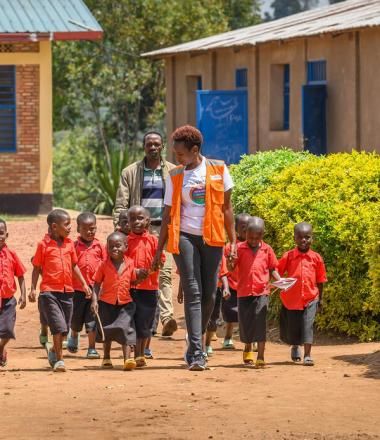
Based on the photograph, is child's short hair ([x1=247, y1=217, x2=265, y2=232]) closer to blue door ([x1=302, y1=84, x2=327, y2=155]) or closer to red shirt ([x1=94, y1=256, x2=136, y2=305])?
red shirt ([x1=94, y1=256, x2=136, y2=305])

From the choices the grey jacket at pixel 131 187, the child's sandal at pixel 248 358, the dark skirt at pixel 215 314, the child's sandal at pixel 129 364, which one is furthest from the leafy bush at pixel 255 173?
the child's sandal at pixel 129 364

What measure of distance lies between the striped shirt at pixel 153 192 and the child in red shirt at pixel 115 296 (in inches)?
50.5

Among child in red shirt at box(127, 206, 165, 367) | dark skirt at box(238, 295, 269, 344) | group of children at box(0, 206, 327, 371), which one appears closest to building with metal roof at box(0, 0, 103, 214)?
group of children at box(0, 206, 327, 371)

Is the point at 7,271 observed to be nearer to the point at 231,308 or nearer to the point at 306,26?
the point at 231,308

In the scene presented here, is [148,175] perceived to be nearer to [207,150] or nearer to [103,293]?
[103,293]

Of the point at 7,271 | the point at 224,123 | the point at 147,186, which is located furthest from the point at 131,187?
the point at 224,123

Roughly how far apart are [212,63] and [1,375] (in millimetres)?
17890

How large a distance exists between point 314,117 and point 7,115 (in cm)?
655

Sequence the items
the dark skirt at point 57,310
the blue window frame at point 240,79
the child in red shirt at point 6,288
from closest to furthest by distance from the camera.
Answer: the dark skirt at point 57,310
the child in red shirt at point 6,288
the blue window frame at point 240,79

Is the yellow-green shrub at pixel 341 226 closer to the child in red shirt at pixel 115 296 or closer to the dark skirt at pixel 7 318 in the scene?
the child in red shirt at pixel 115 296

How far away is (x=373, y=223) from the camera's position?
37.2 feet

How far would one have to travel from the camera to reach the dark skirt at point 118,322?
10.3 metres

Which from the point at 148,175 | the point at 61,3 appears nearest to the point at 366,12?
the point at 61,3

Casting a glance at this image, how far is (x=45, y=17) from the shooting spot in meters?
25.8
